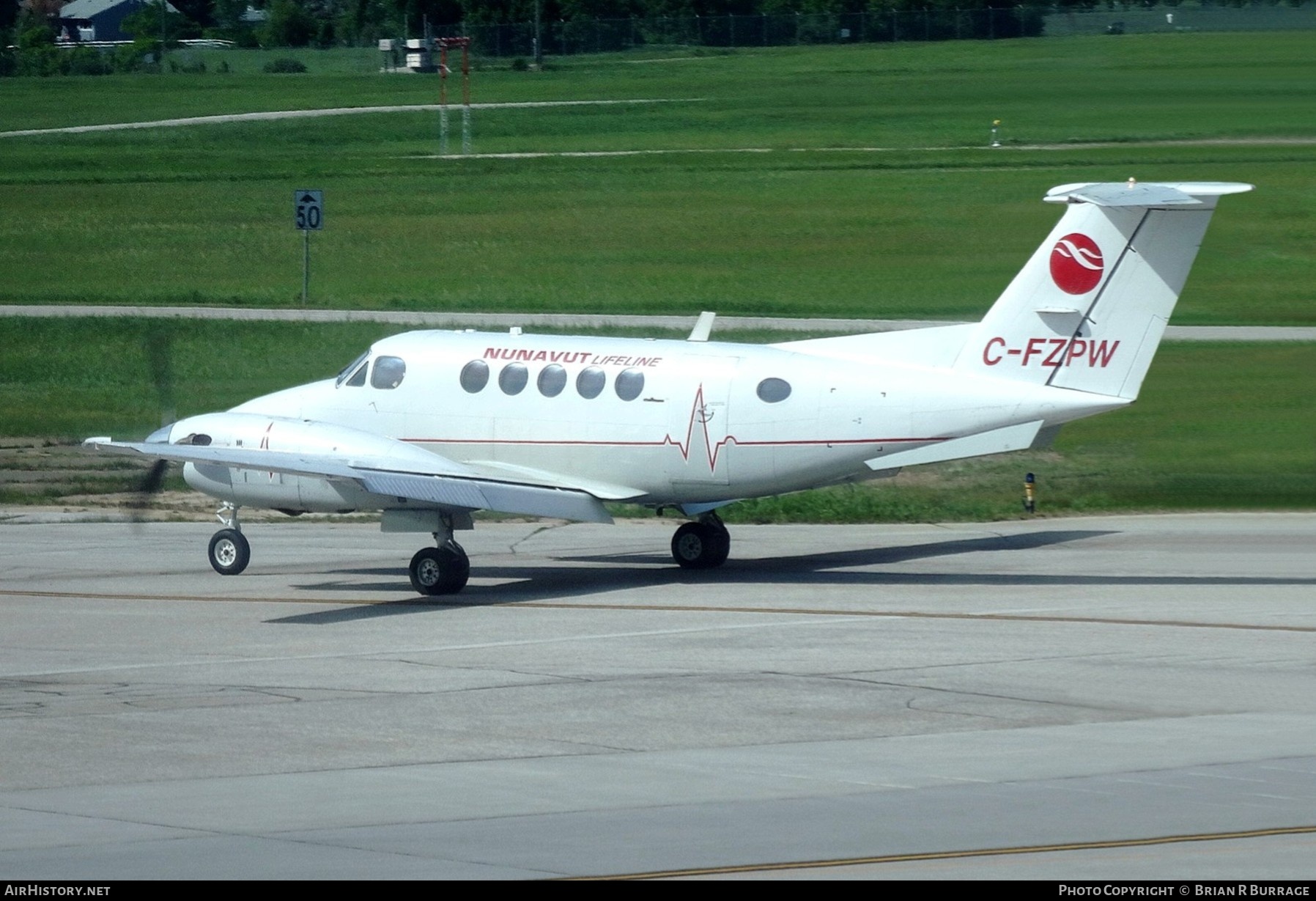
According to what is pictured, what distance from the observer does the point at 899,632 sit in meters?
→ 17.9

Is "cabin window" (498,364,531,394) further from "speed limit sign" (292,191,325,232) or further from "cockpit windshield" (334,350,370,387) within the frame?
"speed limit sign" (292,191,325,232)

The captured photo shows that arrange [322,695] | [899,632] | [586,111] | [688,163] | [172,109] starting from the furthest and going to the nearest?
[172,109], [586,111], [688,163], [899,632], [322,695]

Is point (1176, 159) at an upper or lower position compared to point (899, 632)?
upper

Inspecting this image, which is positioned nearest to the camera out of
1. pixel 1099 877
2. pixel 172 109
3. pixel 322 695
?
pixel 1099 877

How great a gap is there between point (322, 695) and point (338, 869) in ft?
19.3

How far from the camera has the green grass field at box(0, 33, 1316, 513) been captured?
31875 mm

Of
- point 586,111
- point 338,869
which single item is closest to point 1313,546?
point 338,869

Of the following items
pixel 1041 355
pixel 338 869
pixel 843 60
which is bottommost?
pixel 338 869

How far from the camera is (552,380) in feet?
71.7

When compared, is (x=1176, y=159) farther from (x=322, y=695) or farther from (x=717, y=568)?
(x=322, y=695)

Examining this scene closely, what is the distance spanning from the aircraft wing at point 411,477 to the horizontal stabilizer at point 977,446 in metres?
3.67

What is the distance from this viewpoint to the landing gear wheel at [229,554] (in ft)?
74.0

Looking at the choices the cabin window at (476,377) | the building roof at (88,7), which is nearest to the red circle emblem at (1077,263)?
the cabin window at (476,377)

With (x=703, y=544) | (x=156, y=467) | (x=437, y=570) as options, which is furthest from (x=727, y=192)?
(x=437, y=570)
